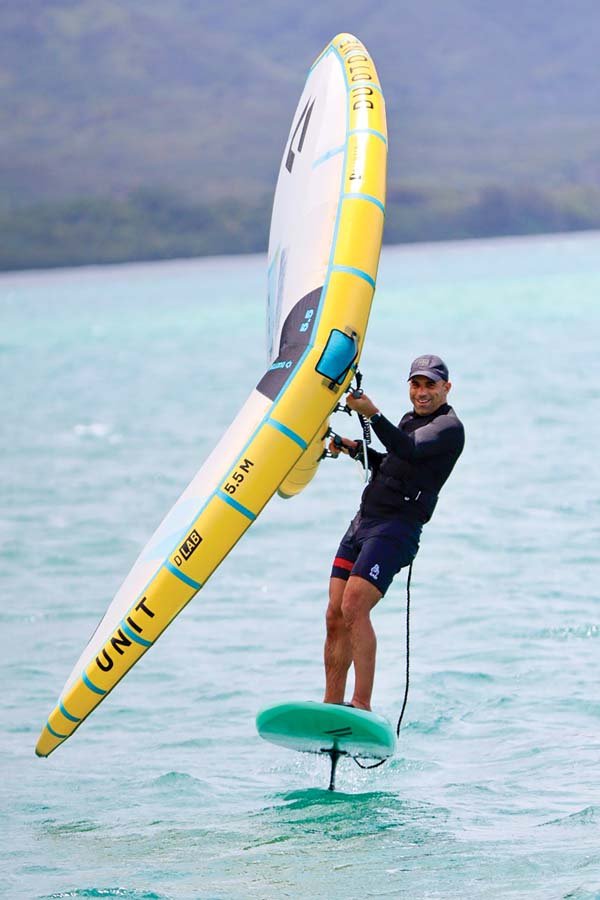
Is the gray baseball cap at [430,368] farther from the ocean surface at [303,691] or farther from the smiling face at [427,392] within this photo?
the ocean surface at [303,691]

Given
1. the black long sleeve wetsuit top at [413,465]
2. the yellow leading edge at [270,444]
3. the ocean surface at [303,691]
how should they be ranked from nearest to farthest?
1. the yellow leading edge at [270,444]
2. the ocean surface at [303,691]
3. the black long sleeve wetsuit top at [413,465]

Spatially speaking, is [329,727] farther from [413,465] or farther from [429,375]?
[429,375]

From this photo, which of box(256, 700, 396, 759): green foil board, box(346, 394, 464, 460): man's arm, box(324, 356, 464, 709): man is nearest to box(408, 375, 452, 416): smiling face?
box(324, 356, 464, 709): man

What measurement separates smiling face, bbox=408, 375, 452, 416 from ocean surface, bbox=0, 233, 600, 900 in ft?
7.48

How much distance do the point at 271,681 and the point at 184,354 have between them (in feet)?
155

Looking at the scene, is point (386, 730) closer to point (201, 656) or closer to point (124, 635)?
point (124, 635)

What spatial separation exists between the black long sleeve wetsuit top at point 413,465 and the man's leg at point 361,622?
0.42m

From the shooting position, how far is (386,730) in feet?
27.2

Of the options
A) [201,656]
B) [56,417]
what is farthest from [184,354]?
[201,656]

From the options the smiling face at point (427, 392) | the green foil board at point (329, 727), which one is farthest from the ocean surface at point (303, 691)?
the smiling face at point (427, 392)

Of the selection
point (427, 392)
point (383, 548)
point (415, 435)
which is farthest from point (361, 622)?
point (427, 392)

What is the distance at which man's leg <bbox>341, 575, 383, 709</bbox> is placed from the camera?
833 cm

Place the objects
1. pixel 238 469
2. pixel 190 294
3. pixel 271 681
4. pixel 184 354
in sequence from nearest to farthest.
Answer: pixel 238 469 → pixel 271 681 → pixel 184 354 → pixel 190 294

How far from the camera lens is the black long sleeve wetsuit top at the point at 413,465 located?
8180 mm
